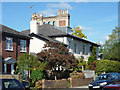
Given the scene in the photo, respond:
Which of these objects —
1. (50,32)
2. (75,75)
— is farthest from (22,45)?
(50,32)

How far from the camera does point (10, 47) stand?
27.9 metres

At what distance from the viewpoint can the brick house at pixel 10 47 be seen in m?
26.5

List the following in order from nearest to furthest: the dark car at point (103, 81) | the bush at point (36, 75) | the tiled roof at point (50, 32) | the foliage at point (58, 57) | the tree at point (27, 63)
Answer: the dark car at point (103, 81), the tree at point (27, 63), the bush at point (36, 75), the foliage at point (58, 57), the tiled roof at point (50, 32)

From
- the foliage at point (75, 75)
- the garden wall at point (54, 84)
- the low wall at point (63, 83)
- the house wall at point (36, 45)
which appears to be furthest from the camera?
the house wall at point (36, 45)

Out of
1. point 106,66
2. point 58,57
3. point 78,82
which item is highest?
point 58,57

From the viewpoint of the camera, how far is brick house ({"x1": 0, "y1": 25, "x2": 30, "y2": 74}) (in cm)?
2650

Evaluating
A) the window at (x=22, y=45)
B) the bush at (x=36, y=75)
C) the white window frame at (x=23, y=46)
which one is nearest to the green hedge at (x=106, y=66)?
the white window frame at (x=23, y=46)

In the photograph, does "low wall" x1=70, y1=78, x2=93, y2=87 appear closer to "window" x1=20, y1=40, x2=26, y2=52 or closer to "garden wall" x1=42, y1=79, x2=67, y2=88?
"garden wall" x1=42, y1=79, x2=67, y2=88

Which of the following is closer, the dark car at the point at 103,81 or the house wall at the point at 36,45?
the dark car at the point at 103,81

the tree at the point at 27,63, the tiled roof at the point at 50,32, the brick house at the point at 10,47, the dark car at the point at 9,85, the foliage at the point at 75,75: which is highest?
the tiled roof at the point at 50,32

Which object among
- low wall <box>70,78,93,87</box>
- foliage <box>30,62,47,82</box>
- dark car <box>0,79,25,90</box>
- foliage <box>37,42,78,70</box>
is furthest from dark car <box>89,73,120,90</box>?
dark car <box>0,79,25,90</box>

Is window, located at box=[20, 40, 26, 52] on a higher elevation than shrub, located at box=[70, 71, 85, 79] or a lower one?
higher

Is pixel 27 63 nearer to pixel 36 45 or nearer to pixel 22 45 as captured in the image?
pixel 22 45

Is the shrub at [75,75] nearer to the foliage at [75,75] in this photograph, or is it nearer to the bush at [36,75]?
the foliage at [75,75]
